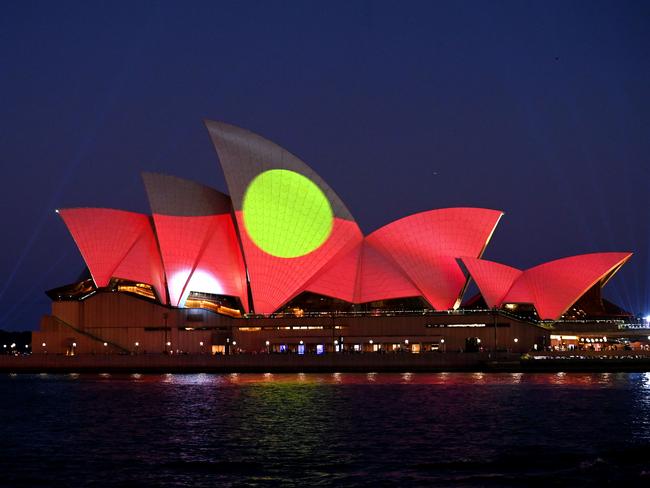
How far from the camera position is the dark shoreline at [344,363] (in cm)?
6197

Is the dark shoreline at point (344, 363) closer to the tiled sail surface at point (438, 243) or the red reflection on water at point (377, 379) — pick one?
the red reflection on water at point (377, 379)

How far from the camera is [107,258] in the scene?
65.7m

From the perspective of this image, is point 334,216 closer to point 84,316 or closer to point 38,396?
point 84,316

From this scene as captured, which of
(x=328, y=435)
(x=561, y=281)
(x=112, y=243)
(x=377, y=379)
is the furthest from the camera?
(x=112, y=243)

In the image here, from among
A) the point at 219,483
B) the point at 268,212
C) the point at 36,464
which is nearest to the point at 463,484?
the point at 219,483

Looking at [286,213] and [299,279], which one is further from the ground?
[286,213]

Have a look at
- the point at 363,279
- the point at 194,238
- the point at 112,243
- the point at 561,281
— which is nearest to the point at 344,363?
the point at 363,279

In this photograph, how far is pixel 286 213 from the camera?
208 feet

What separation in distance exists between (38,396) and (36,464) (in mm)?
20700

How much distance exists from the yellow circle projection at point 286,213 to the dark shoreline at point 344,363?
7.52 m

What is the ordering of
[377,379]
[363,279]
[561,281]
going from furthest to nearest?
[363,279] → [561,281] → [377,379]

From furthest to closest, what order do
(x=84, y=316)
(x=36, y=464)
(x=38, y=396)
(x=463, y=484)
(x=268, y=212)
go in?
1. (x=84, y=316)
2. (x=268, y=212)
3. (x=38, y=396)
4. (x=36, y=464)
5. (x=463, y=484)

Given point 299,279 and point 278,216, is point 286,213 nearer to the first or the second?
point 278,216

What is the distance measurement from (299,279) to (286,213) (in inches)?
203
